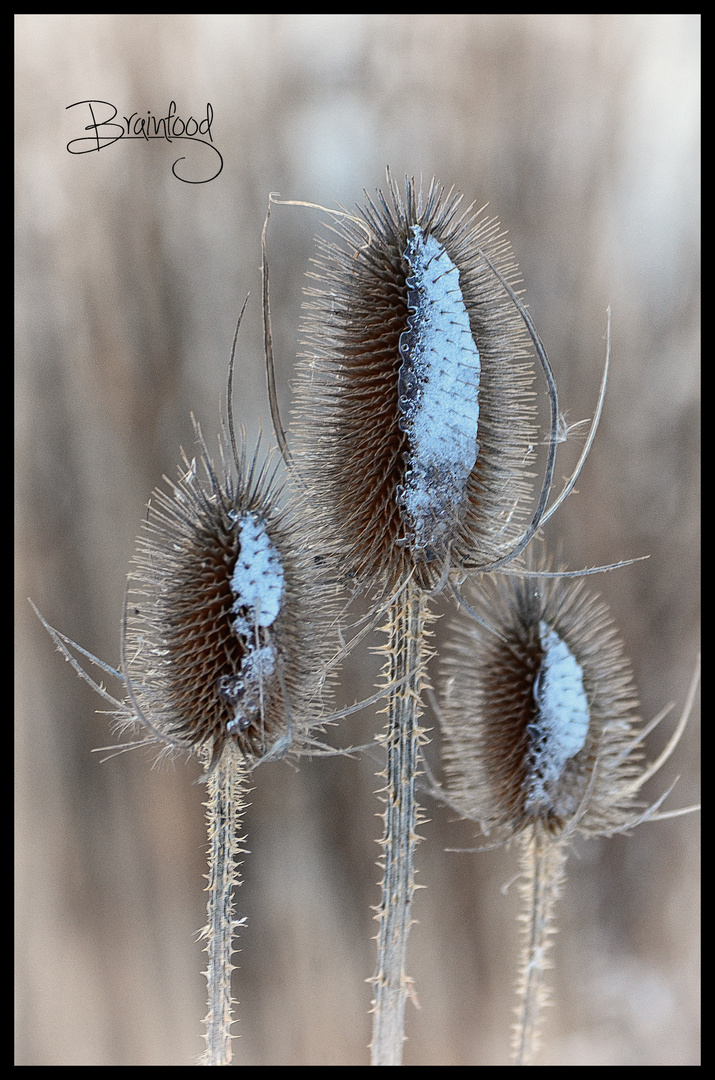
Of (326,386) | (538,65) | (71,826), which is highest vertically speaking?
(538,65)

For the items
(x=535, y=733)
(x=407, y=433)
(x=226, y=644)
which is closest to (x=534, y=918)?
(x=535, y=733)

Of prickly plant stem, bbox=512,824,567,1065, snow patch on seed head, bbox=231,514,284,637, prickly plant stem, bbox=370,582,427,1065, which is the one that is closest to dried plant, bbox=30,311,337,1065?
snow patch on seed head, bbox=231,514,284,637

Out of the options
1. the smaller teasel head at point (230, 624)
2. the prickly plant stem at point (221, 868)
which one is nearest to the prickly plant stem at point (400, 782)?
the smaller teasel head at point (230, 624)

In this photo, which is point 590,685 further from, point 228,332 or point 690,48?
point 690,48

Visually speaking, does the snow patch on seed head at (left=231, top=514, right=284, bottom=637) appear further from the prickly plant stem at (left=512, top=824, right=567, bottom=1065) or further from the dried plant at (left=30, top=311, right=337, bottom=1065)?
the prickly plant stem at (left=512, top=824, right=567, bottom=1065)

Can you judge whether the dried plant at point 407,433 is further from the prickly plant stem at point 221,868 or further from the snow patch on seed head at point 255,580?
the prickly plant stem at point 221,868
